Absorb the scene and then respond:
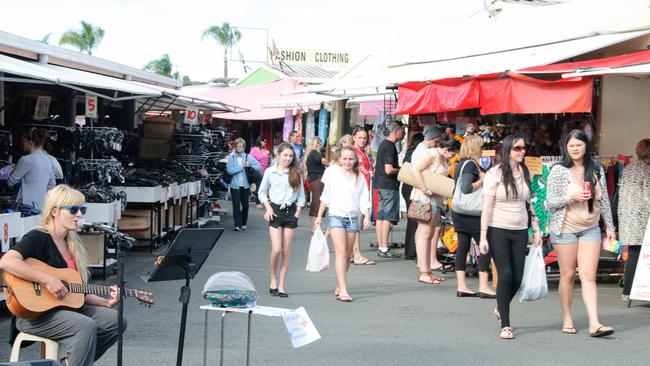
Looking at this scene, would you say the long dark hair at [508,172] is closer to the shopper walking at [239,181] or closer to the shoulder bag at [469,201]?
the shoulder bag at [469,201]

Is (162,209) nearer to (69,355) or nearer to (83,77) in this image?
(83,77)

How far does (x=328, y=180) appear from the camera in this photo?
11.3 m

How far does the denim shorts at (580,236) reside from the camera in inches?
356

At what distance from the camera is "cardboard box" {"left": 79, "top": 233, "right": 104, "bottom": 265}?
40.5ft

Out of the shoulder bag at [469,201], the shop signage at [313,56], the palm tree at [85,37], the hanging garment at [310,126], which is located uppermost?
the palm tree at [85,37]

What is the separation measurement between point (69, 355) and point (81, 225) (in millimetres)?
842

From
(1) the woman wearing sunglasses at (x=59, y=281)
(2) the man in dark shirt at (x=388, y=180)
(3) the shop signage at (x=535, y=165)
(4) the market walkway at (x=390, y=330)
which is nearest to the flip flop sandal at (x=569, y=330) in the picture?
(4) the market walkway at (x=390, y=330)

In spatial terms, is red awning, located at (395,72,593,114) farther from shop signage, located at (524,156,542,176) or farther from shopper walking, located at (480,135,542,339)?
shopper walking, located at (480,135,542,339)

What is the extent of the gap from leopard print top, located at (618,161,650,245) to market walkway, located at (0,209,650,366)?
80 cm

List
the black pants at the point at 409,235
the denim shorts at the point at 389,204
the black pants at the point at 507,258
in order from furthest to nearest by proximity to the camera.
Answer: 1. the denim shorts at the point at 389,204
2. the black pants at the point at 409,235
3. the black pants at the point at 507,258

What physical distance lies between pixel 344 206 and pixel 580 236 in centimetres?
286

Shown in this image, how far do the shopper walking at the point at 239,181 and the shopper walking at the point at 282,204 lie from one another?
787cm

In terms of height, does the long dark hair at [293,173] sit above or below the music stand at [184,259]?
above

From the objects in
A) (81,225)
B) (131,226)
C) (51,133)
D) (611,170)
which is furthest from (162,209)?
(81,225)
